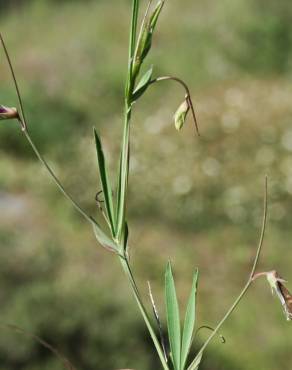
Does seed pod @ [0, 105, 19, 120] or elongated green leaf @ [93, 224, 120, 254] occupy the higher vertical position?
seed pod @ [0, 105, 19, 120]

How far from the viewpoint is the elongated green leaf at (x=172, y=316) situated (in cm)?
80

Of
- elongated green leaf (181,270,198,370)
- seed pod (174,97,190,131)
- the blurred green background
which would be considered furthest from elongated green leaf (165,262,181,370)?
the blurred green background

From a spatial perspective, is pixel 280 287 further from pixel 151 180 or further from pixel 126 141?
pixel 151 180

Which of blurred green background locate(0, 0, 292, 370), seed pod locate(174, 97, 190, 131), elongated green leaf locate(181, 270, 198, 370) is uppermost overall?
seed pod locate(174, 97, 190, 131)

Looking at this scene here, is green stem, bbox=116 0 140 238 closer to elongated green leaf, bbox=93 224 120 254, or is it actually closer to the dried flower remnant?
elongated green leaf, bbox=93 224 120 254

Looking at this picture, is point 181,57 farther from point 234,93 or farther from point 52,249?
point 52,249

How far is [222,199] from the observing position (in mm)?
7125

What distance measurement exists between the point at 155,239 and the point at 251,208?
0.78m

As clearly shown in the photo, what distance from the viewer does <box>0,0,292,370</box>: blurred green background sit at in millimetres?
4344

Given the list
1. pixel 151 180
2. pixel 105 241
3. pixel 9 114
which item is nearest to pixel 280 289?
pixel 105 241

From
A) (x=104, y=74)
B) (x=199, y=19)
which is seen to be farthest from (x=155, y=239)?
(x=199, y=19)

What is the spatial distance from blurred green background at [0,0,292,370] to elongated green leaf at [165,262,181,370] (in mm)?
3166

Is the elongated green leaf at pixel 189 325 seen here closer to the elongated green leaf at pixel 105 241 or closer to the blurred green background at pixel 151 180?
the elongated green leaf at pixel 105 241

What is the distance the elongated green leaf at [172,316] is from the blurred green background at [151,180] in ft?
10.4
